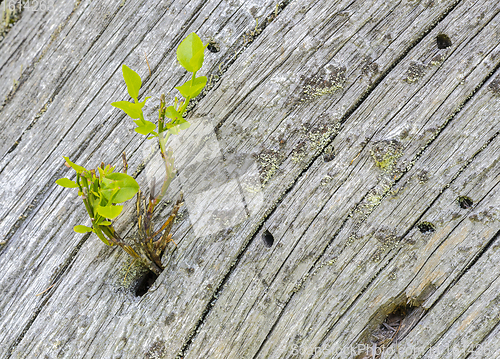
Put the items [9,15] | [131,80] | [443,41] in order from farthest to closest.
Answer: [9,15], [443,41], [131,80]

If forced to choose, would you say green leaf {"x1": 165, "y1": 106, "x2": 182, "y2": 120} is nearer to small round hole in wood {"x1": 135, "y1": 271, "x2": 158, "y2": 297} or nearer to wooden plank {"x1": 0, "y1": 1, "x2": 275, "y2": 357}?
wooden plank {"x1": 0, "y1": 1, "x2": 275, "y2": 357}

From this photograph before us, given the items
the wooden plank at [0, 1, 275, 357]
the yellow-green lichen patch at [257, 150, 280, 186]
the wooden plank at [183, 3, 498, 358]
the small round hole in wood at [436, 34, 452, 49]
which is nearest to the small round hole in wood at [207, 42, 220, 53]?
the wooden plank at [0, 1, 275, 357]

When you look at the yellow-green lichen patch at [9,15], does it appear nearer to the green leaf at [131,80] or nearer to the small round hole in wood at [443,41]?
the green leaf at [131,80]

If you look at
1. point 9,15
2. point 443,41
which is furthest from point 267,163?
point 9,15

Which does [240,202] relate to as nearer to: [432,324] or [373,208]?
[373,208]

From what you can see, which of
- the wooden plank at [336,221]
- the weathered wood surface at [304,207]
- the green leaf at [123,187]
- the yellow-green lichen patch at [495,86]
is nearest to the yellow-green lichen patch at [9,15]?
the weathered wood surface at [304,207]

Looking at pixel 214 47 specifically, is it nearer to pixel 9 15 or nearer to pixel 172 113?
pixel 172 113
